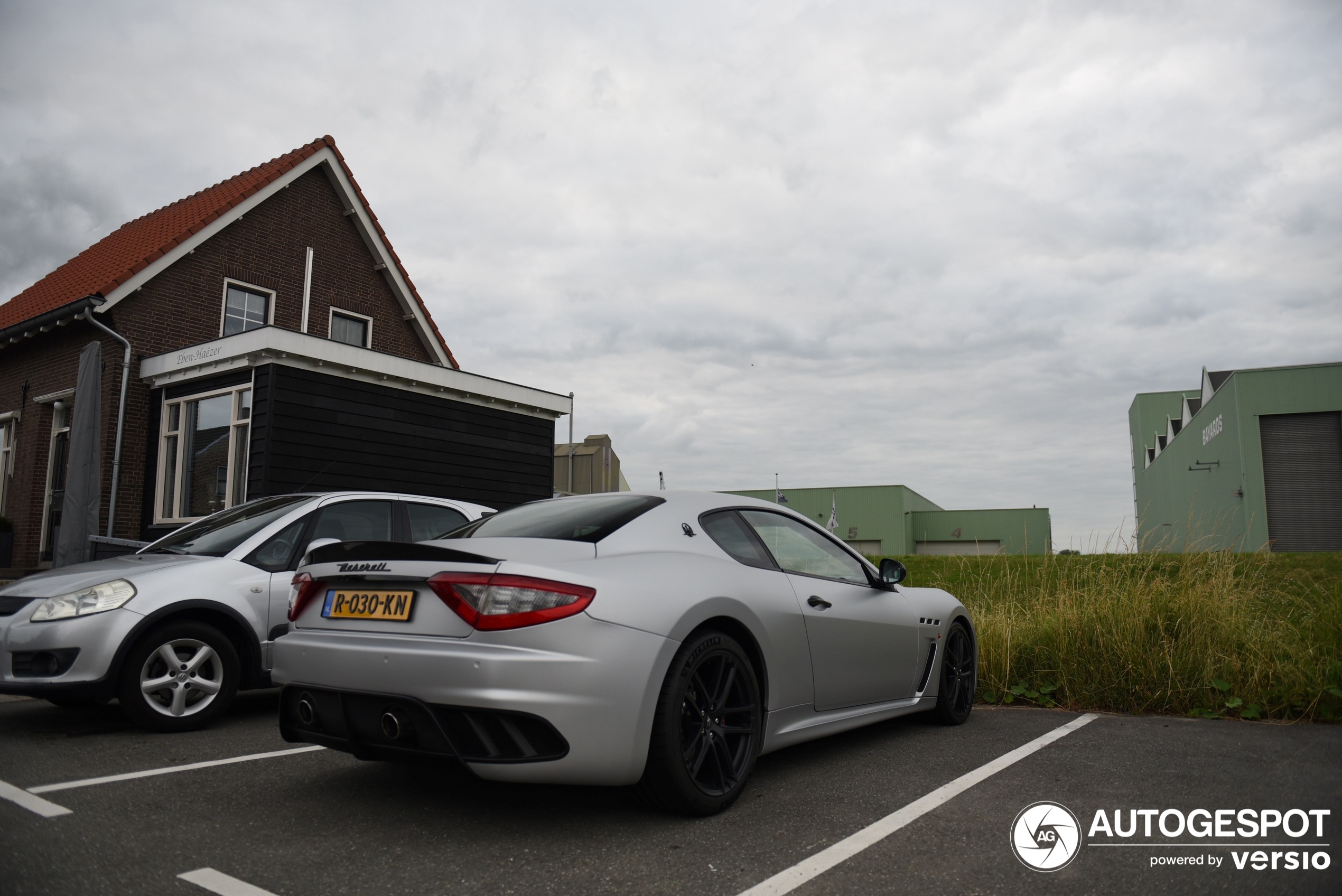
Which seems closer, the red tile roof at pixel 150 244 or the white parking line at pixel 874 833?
the white parking line at pixel 874 833

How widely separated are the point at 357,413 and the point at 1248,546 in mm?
30156

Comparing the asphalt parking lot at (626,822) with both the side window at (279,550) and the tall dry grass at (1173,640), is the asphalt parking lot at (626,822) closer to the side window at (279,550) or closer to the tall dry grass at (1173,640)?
the tall dry grass at (1173,640)

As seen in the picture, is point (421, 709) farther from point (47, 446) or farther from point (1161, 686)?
point (47, 446)

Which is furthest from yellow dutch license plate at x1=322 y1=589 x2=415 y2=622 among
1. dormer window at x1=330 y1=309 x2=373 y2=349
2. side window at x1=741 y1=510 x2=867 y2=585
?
dormer window at x1=330 y1=309 x2=373 y2=349

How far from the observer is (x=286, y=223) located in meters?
17.0

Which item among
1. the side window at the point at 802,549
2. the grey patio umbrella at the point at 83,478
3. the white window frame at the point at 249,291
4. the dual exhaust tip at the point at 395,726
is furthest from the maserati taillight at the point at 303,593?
the white window frame at the point at 249,291

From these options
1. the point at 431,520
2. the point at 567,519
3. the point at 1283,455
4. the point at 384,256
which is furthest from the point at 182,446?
the point at 1283,455

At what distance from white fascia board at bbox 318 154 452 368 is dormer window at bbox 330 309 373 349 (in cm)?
97

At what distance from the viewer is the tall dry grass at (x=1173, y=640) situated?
5824 millimetres

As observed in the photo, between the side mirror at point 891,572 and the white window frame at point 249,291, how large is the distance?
13251 millimetres

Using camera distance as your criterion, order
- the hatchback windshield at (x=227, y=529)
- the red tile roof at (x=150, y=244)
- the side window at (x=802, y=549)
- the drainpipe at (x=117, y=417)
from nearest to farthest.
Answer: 1. the side window at (x=802, y=549)
2. the hatchback windshield at (x=227, y=529)
3. the drainpipe at (x=117, y=417)
4. the red tile roof at (x=150, y=244)

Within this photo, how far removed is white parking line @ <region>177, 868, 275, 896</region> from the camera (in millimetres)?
2561

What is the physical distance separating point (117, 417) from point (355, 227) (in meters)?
6.59

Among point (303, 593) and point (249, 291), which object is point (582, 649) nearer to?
point (303, 593)
